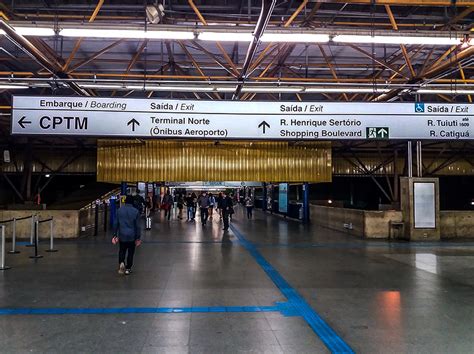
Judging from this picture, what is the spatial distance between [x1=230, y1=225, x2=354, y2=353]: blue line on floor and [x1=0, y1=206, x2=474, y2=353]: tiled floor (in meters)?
0.10

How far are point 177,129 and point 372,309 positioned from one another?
481 cm

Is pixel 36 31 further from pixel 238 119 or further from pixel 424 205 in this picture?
pixel 424 205

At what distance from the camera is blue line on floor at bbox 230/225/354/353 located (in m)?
4.39

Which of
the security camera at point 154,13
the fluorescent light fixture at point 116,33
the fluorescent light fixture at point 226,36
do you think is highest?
the security camera at point 154,13

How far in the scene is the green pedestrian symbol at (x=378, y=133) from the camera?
26.1 feet

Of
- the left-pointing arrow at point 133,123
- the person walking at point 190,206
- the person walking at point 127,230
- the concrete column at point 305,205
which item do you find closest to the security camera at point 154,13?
the left-pointing arrow at point 133,123

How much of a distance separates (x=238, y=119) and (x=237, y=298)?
3474 millimetres

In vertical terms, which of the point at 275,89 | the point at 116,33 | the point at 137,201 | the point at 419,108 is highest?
the point at 275,89

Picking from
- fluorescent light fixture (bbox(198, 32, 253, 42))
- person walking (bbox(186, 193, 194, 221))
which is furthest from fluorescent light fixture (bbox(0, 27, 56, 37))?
person walking (bbox(186, 193, 194, 221))

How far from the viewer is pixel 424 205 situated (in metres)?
13.6

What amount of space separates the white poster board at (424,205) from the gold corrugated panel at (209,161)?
408 cm

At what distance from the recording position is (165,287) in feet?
22.8

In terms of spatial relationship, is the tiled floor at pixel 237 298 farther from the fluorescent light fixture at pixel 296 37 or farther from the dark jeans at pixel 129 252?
the fluorescent light fixture at pixel 296 37

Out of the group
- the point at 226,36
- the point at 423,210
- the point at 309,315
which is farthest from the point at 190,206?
the point at 309,315
